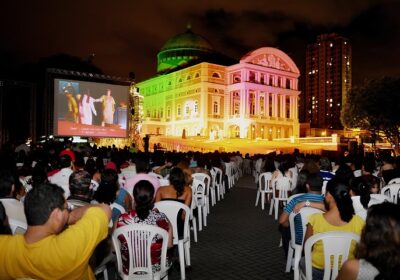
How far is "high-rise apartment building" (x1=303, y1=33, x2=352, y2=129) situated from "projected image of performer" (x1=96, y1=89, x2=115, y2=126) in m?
107

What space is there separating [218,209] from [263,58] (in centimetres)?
5235

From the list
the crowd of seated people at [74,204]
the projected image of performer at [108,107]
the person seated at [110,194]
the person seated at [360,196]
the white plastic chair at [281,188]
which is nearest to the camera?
the crowd of seated people at [74,204]

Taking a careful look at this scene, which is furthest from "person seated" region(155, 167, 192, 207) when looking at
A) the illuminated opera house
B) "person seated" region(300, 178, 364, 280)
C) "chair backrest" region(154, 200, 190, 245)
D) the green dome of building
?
the green dome of building

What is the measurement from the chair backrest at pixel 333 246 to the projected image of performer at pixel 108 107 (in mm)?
24050

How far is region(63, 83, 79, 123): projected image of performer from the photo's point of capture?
2547 centimetres

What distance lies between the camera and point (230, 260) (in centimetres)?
642

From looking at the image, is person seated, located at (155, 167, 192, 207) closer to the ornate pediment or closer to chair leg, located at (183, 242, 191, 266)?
chair leg, located at (183, 242, 191, 266)

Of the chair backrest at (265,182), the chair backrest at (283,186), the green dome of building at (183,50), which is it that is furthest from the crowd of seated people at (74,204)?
the green dome of building at (183,50)

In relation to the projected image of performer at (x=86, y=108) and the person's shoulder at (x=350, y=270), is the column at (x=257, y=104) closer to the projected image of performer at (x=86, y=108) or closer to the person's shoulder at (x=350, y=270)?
the projected image of performer at (x=86, y=108)

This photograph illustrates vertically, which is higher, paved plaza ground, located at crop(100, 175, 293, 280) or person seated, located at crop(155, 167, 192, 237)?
person seated, located at crop(155, 167, 192, 237)

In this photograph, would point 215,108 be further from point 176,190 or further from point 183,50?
point 176,190

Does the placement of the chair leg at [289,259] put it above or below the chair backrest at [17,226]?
below

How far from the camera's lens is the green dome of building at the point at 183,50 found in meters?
74.6

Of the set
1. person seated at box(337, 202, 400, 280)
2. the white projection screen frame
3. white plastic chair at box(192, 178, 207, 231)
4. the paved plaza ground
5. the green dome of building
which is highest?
the green dome of building
